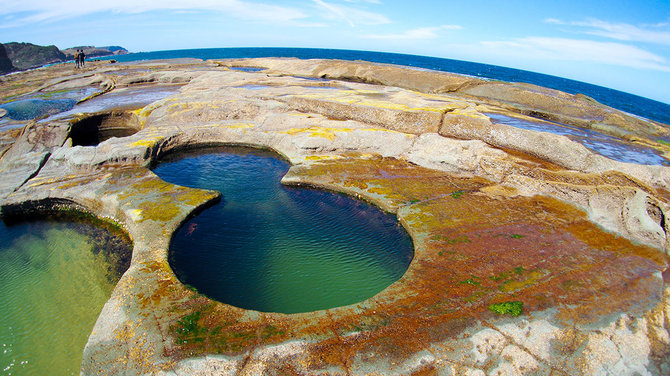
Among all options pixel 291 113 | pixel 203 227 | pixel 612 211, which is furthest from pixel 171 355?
pixel 291 113

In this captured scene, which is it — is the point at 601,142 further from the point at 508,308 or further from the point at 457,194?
the point at 508,308

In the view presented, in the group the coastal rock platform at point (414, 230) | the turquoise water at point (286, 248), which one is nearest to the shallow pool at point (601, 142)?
the coastal rock platform at point (414, 230)

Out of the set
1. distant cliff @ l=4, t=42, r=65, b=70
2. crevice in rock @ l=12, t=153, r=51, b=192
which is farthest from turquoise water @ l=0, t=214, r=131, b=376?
distant cliff @ l=4, t=42, r=65, b=70

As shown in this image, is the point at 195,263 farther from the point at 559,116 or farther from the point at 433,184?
the point at 559,116

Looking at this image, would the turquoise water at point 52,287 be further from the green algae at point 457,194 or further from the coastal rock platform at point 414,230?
the green algae at point 457,194

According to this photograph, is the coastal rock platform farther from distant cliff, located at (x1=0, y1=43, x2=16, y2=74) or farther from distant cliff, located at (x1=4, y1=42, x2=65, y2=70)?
distant cliff, located at (x1=4, y1=42, x2=65, y2=70)

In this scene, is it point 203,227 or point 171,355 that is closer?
point 171,355
